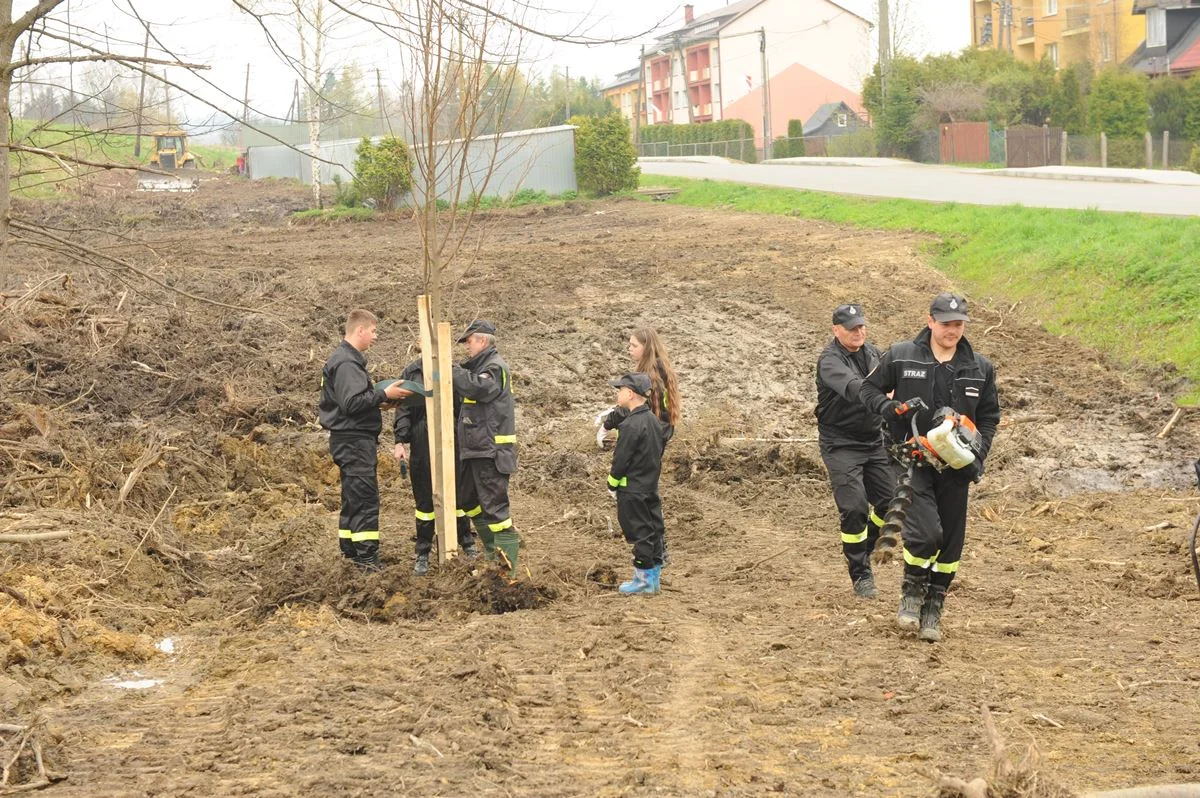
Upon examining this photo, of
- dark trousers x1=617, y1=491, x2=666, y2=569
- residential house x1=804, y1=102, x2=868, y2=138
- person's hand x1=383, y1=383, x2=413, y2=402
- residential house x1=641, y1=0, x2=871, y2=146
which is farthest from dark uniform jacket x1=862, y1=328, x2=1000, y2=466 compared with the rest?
residential house x1=641, y1=0, x2=871, y2=146

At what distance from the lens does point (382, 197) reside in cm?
3512

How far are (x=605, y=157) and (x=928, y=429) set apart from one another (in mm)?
30984

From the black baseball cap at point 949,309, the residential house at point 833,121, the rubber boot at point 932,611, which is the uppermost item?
the residential house at point 833,121

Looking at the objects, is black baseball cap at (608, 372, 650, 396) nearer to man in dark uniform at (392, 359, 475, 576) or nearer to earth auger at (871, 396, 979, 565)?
man in dark uniform at (392, 359, 475, 576)

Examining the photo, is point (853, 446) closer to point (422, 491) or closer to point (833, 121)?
point (422, 491)

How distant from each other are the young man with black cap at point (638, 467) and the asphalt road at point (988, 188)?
48.7 ft

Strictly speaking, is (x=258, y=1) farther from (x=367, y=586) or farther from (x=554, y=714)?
(x=554, y=714)

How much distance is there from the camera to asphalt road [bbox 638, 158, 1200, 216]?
74.6ft

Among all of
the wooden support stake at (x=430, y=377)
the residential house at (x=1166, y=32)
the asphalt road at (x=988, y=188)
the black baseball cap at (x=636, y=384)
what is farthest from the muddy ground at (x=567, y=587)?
the residential house at (x=1166, y=32)

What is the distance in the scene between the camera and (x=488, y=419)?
8383 mm

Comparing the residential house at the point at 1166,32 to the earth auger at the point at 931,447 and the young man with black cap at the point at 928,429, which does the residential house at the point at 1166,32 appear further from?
the earth auger at the point at 931,447

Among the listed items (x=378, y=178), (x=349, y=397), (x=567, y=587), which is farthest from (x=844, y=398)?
(x=378, y=178)

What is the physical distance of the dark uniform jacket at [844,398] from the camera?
310 inches

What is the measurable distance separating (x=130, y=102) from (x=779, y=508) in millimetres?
6407
